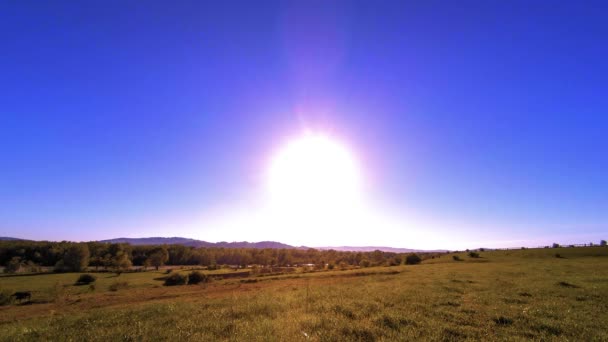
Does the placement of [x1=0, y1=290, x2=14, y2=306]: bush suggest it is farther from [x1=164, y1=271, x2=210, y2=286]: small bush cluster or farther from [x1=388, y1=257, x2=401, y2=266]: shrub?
[x1=388, y1=257, x2=401, y2=266]: shrub

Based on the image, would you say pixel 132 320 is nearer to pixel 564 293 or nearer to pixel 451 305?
pixel 451 305

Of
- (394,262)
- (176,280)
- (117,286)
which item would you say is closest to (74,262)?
(117,286)

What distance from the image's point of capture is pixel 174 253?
19025cm

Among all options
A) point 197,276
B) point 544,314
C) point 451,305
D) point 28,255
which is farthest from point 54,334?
point 28,255

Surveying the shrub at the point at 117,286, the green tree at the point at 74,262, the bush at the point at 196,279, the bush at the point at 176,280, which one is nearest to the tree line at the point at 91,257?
the green tree at the point at 74,262

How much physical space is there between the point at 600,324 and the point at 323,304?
44.6 feet

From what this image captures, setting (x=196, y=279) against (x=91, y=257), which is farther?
(x=91, y=257)

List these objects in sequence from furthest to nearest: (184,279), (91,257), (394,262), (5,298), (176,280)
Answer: (91,257)
(394,262)
(184,279)
(176,280)
(5,298)

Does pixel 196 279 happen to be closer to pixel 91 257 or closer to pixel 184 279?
pixel 184 279

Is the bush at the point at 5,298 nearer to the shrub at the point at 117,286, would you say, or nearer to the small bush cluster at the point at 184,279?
the shrub at the point at 117,286

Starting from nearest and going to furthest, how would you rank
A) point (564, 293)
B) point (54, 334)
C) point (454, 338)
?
point (454, 338)
point (54, 334)
point (564, 293)

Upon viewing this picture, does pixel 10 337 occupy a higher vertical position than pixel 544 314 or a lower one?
lower

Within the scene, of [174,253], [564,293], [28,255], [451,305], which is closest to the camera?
[451,305]

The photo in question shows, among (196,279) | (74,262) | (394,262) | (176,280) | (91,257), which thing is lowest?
(196,279)
